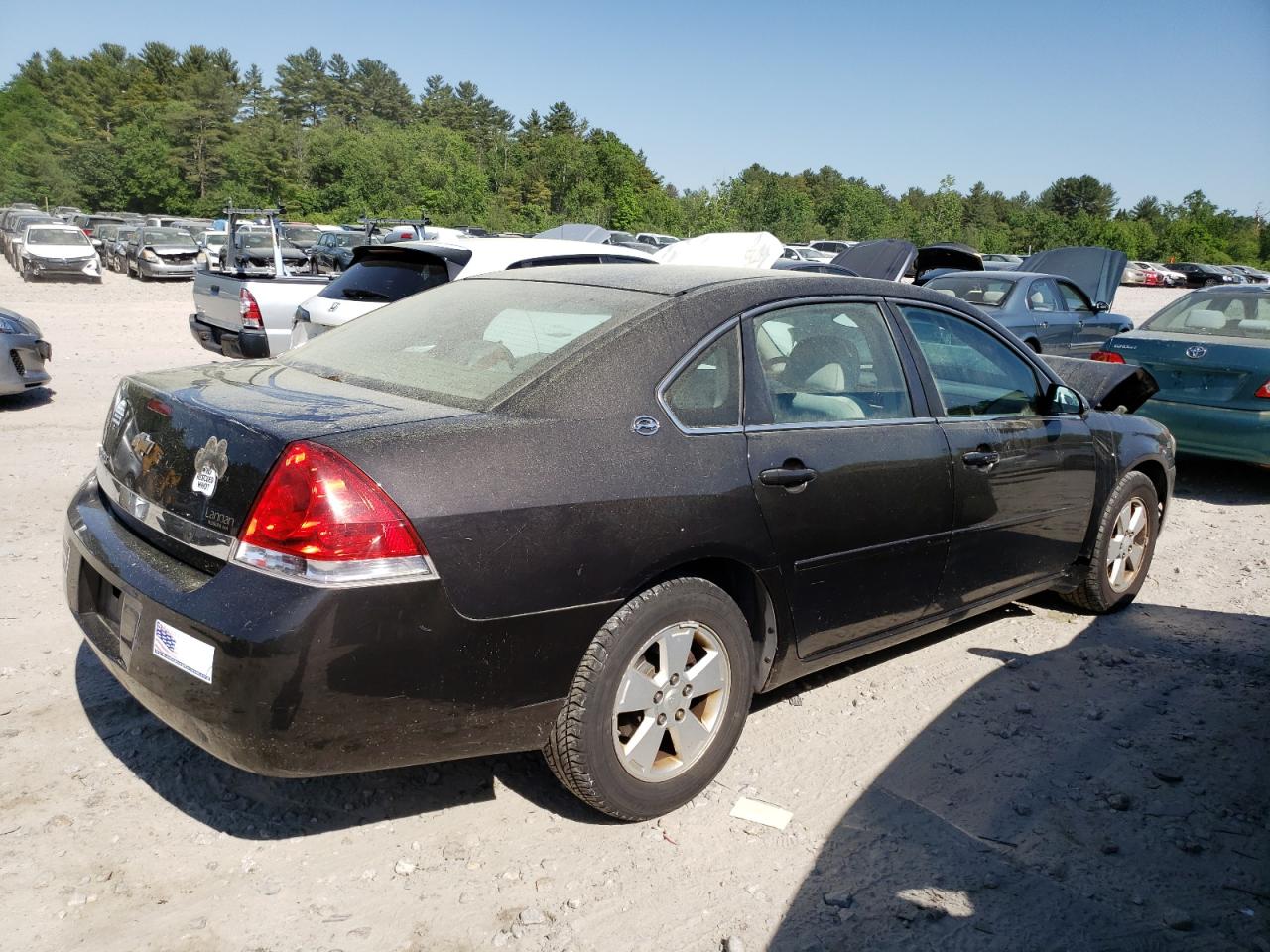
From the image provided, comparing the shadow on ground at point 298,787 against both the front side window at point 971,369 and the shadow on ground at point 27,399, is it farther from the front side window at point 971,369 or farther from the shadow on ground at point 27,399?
the shadow on ground at point 27,399

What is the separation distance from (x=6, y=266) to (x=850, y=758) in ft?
123

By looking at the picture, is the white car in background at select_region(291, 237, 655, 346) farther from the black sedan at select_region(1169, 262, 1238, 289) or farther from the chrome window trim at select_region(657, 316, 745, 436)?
the black sedan at select_region(1169, 262, 1238, 289)

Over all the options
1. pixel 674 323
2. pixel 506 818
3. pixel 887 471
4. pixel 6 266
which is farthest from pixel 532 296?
pixel 6 266

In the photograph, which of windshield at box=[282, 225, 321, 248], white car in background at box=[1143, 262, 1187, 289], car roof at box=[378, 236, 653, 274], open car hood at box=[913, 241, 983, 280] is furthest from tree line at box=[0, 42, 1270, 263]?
car roof at box=[378, 236, 653, 274]

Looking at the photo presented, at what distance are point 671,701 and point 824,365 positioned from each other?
53.5 inches

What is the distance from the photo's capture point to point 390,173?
216 ft

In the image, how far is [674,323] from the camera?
3.16 metres

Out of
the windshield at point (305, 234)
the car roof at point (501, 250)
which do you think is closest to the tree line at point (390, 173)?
the windshield at point (305, 234)

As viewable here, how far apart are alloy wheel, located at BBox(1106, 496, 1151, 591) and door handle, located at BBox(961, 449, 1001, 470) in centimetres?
126

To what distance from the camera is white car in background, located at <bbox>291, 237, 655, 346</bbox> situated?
7.43m

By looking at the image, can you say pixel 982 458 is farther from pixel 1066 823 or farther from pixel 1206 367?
A: pixel 1206 367

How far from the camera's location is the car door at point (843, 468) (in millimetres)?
3242

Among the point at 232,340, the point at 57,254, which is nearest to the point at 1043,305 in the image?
the point at 232,340

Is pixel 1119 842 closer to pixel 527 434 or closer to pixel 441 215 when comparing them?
pixel 527 434
